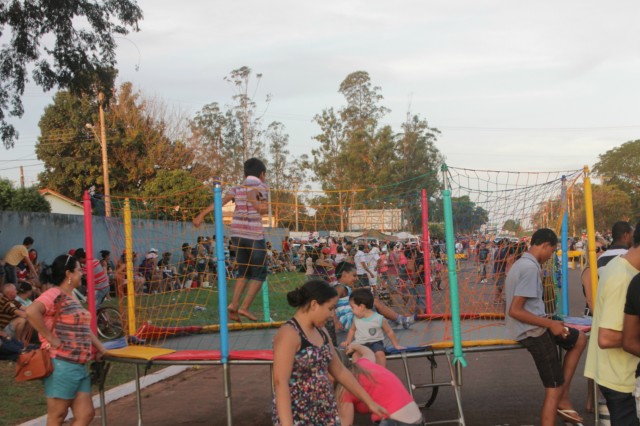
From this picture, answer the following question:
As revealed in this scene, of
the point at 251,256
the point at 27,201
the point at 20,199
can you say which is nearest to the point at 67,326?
the point at 251,256

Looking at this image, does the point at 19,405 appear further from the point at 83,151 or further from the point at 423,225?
the point at 83,151

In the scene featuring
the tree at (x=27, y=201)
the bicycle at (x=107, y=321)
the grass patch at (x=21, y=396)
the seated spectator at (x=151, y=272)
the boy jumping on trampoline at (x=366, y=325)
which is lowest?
the grass patch at (x=21, y=396)

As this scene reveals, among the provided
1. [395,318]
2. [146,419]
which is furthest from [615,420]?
[146,419]

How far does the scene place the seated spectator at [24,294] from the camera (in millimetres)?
11797

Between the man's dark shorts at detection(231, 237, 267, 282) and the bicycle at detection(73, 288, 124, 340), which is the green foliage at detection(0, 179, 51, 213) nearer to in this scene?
the bicycle at detection(73, 288, 124, 340)

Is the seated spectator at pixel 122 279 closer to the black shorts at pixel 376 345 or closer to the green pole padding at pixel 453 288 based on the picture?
the black shorts at pixel 376 345

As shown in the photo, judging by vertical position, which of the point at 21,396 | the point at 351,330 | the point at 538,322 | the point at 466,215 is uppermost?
the point at 466,215

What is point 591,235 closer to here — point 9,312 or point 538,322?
point 538,322

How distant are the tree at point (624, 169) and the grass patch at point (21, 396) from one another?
71.6 metres

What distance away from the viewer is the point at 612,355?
4.50 metres

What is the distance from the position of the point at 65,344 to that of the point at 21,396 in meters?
3.65

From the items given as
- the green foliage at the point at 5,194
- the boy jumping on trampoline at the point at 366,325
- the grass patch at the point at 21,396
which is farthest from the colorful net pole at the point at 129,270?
the green foliage at the point at 5,194

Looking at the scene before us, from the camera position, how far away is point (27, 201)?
1187 inches

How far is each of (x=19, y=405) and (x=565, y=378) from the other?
597 centimetres
